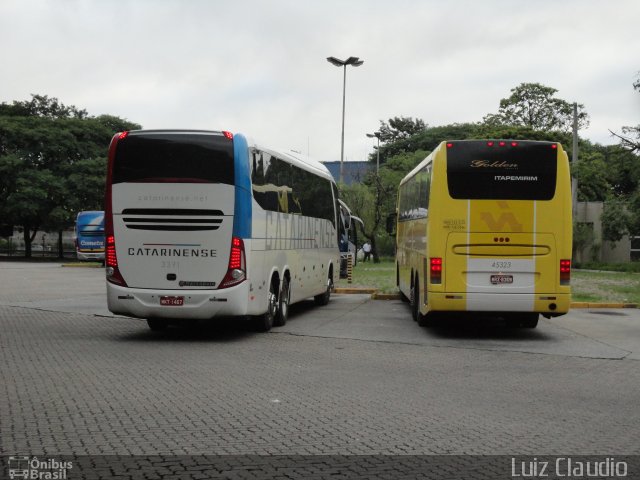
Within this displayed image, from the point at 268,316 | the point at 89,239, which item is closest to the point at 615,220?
the point at 89,239

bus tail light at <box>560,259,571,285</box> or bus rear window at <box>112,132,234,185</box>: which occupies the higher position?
bus rear window at <box>112,132,234,185</box>

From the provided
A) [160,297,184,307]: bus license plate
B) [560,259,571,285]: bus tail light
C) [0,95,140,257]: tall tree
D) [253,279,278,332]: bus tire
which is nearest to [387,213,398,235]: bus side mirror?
[253,279,278,332]: bus tire

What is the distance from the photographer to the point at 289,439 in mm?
6676

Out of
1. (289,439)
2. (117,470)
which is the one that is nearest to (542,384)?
(289,439)

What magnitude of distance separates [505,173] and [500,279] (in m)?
1.74

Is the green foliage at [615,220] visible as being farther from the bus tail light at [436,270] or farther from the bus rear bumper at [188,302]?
the bus rear bumper at [188,302]

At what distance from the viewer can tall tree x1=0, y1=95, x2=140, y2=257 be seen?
57750 millimetres

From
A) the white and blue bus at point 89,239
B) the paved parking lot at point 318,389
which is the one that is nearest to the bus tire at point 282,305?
the paved parking lot at point 318,389

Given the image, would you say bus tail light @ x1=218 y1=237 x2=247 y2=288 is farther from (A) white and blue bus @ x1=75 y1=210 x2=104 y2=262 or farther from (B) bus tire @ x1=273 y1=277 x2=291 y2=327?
(A) white and blue bus @ x1=75 y1=210 x2=104 y2=262

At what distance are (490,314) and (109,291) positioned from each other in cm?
629

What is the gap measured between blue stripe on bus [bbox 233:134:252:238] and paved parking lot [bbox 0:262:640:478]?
1.78 metres

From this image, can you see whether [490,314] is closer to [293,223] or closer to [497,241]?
[497,241]

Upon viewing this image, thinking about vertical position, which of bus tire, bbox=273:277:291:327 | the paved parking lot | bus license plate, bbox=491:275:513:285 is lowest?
the paved parking lot

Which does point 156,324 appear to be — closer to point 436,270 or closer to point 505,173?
point 436,270
